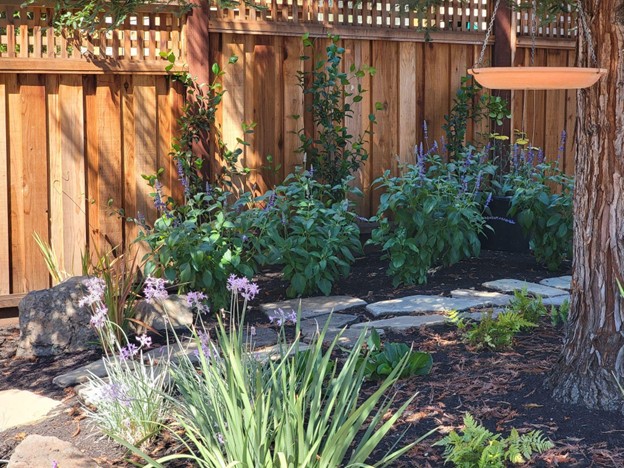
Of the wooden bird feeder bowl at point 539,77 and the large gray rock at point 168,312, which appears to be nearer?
the wooden bird feeder bowl at point 539,77

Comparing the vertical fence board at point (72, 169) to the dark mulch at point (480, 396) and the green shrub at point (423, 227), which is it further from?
the green shrub at point (423, 227)

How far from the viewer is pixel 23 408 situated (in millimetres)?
3844

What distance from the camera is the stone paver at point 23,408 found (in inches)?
146

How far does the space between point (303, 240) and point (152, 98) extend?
1.38 metres

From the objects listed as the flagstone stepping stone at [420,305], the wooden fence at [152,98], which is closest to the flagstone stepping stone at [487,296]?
the flagstone stepping stone at [420,305]

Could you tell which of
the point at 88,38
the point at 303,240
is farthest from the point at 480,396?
the point at 88,38

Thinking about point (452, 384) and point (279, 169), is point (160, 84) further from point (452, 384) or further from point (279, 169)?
point (452, 384)

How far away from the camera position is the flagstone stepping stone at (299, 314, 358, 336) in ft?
16.0

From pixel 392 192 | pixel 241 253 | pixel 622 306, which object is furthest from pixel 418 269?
pixel 622 306

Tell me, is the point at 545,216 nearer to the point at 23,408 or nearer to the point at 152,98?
the point at 152,98

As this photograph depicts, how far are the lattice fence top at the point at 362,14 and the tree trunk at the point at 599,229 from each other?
8.57 feet

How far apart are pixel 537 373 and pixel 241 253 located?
2203 millimetres

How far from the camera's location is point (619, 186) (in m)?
3.41

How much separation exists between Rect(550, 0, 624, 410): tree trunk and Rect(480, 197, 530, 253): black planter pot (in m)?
3.36
